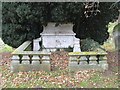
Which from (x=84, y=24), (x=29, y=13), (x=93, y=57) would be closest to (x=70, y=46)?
(x=84, y=24)

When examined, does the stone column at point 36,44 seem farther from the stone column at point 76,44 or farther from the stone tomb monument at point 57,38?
the stone column at point 76,44

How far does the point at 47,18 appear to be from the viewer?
8.67 meters

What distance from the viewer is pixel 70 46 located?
9.00 meters

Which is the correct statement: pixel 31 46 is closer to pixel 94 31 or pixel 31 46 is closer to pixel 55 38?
pixel 55 38

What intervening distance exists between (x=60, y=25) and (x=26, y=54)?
3.05m

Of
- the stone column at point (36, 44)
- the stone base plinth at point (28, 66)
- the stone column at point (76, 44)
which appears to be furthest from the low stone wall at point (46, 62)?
the stone column at point (36, 44)

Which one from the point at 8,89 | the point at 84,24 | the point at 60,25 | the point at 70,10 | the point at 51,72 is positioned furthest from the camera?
the point at 84,24

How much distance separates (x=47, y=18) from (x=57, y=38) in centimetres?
84

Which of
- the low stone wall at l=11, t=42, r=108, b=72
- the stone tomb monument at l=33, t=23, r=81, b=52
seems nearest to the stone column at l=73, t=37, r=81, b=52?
the stone tomb monument at l=33, t=23, r=81, b=52

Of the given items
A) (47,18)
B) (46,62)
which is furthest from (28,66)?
(47,18)

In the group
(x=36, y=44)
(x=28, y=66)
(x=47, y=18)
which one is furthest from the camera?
(x=36, y=44)

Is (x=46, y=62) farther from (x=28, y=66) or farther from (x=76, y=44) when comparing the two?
(x=76, y=44)

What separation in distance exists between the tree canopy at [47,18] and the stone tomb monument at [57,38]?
0.30m

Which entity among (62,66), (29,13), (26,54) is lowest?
(62,66)
